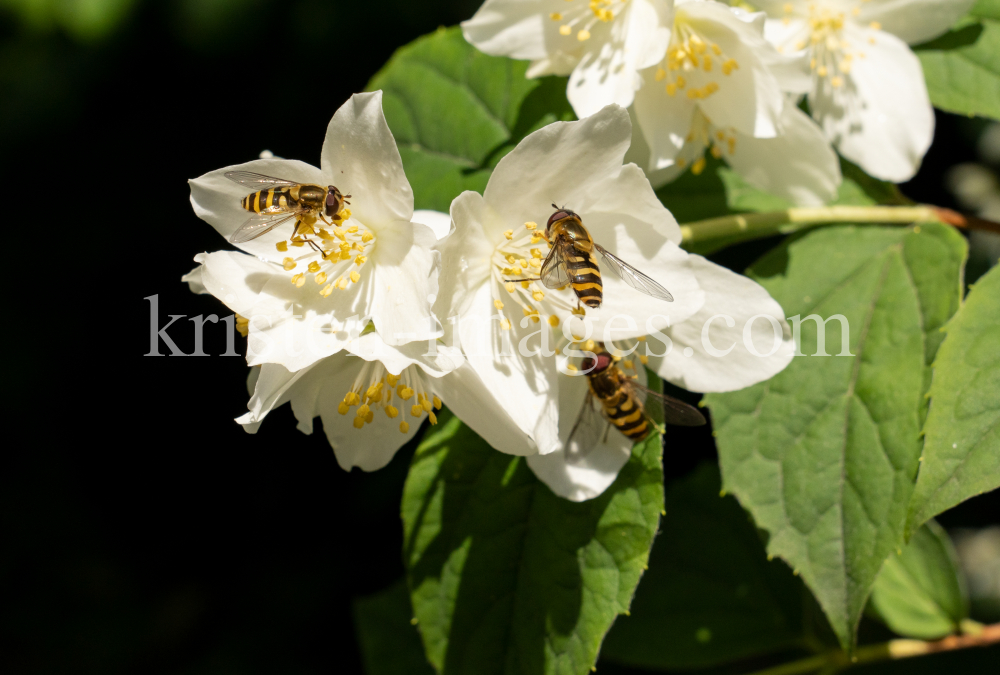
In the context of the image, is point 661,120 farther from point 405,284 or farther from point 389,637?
point 389,637

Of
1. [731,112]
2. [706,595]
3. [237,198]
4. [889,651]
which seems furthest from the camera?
[706,595]

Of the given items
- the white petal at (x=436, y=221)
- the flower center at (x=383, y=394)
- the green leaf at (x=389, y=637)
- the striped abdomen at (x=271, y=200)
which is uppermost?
the striped abdomen at (x=271, y=200)

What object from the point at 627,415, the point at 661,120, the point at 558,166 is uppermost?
the point at 558,166

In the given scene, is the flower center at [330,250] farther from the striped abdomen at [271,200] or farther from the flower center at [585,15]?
the flower center at [585,15]

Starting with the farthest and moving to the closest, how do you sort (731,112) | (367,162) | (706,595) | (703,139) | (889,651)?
(706,595) → (889,651) → (703,139) → (731,112) → (367,162)

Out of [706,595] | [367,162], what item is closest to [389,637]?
[706,595]

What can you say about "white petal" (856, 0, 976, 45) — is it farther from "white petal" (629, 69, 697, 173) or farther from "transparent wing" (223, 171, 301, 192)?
"transparent wing" (223, 171, 301, 192)

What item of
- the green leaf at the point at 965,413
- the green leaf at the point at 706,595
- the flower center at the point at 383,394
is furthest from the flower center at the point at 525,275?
the green leaf at the point at 706,595

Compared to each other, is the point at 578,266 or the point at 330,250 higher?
the point at 330,250
